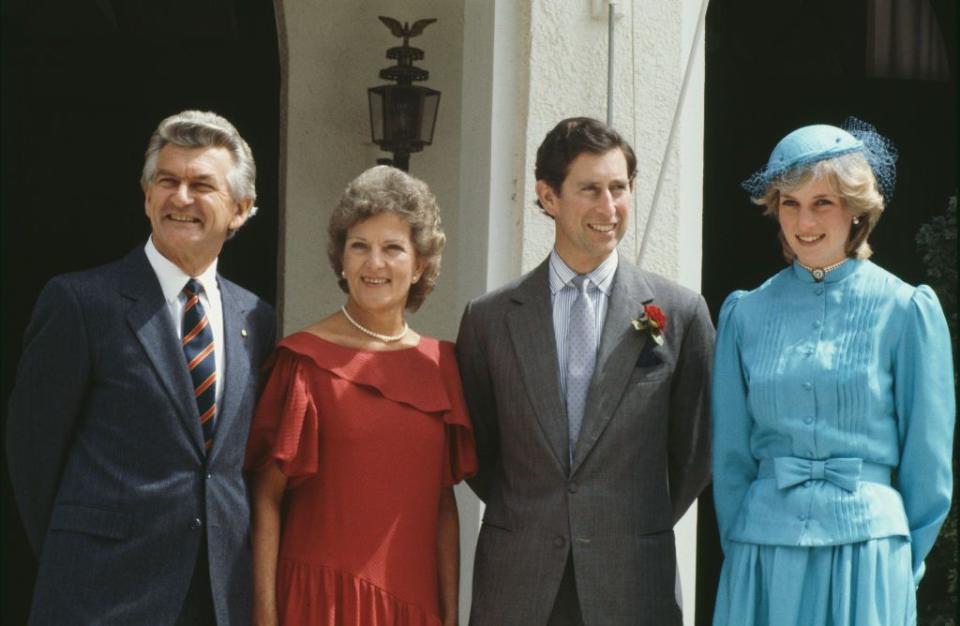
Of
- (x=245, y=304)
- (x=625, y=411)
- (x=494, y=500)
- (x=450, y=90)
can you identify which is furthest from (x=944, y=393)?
(x=450, y=90)

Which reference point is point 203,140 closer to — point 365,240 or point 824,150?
point 365,240

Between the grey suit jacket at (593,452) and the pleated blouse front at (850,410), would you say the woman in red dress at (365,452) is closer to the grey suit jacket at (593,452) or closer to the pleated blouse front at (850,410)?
the grey suit jacket at (593,452)

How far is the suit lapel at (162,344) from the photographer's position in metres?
3.63

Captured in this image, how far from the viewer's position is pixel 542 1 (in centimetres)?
536

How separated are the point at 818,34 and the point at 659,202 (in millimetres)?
2383

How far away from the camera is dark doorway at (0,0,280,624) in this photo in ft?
22.7

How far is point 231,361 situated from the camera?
3.81 meters

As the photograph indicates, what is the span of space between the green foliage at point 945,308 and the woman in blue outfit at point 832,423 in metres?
2.86

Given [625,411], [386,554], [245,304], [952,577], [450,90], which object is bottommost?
[952,577]

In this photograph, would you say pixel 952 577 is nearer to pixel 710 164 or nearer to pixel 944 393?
pixel 710 164

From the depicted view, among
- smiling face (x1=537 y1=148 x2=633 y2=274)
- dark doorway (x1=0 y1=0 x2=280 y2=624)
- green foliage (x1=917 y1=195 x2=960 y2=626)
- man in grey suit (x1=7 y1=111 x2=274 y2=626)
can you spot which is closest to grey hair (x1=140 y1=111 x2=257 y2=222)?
man in grey suit (x1=7 y1=111 x2=274 y2=626)

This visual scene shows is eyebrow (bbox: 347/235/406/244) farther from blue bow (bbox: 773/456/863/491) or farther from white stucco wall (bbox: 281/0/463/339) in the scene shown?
white stucco wall (bbox: 281/0/463/339)

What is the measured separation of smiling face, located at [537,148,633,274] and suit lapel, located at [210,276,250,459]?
91 centimetres

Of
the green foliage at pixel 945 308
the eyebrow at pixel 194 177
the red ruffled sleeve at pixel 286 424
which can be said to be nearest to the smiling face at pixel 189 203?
the eyebrow at pixel 194 177
